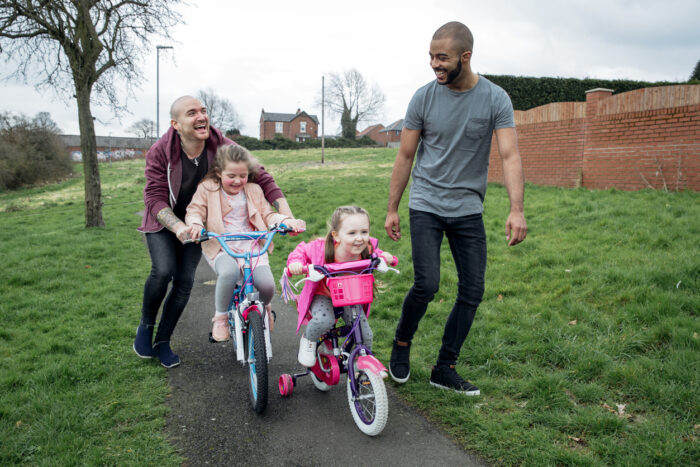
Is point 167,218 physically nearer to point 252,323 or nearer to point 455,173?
point 252,323

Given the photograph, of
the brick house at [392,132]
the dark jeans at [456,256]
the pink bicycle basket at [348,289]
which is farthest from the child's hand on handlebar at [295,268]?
the brick house at [392,132]

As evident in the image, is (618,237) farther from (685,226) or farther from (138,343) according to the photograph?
(138,343)

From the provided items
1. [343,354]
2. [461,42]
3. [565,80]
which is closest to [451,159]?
[461,42]

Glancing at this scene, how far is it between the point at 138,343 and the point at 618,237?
6045mm

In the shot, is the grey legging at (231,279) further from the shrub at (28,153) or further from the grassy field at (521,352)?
the shrub at (28,153)

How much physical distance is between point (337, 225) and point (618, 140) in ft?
29.7

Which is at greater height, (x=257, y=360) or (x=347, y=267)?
(x=347, y=267)

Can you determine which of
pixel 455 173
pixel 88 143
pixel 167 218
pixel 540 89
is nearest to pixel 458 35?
pixel 455 173

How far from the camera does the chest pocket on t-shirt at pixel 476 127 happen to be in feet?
10.6

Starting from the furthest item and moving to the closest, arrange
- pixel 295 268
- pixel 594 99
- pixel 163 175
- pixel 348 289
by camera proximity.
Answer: pixel 594 99, pixel 163 175, pixel 295 268, pixel 348 289

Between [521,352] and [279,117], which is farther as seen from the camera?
[279,117]

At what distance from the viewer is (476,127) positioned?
3.25m

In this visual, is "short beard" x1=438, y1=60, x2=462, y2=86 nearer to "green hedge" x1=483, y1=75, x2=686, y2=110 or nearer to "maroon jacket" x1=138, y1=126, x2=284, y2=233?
"maroon jacket" x1=138, y1=126, x2=284, y2=233

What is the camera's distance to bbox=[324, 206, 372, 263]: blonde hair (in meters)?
3.15
